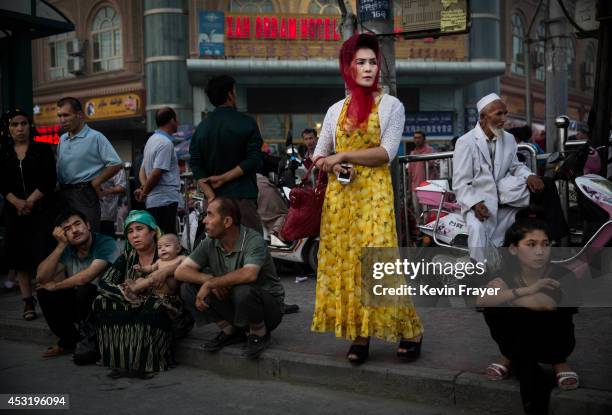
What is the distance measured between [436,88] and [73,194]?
21.4 m

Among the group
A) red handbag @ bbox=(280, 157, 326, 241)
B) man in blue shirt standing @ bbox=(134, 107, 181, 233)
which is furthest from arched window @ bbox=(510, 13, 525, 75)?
Result: red handbag @ bbox=(280, 157, 326, 241)

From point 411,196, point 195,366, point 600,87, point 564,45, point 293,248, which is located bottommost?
point 195,366

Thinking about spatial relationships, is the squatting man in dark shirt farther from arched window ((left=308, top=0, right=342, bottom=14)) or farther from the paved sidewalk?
arched window ((left=308, top=0, right=342, bottom=14))

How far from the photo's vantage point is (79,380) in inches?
182

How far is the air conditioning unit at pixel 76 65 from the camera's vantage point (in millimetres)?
26828

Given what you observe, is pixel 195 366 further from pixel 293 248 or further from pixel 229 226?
pixel 293 248

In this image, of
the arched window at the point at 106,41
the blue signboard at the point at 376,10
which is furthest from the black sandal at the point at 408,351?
the arched window at the point at 106,41

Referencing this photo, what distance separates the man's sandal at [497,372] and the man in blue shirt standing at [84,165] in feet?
13.2

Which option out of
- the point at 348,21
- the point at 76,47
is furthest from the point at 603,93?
the point at 76,47

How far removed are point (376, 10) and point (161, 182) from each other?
2.58 m

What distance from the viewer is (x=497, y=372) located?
375 cm

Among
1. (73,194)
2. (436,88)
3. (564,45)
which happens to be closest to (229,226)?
(73,194)

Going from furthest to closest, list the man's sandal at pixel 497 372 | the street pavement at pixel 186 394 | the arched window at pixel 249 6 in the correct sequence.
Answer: the arched window at pixel 249 6, the street pavement at pixel 186 394, the man's sandal at pixel 497 372

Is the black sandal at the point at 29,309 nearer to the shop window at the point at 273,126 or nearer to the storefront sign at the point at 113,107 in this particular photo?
the shop window at the point at 273,126
